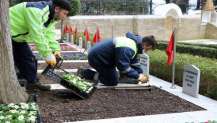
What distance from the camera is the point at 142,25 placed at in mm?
22219

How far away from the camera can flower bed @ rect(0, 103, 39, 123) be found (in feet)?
15.7

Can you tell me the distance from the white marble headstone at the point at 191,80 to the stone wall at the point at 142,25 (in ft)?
42.0

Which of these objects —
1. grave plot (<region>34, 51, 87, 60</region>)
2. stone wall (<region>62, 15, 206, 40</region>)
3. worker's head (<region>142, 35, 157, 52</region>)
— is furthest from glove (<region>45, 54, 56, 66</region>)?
stone wall (<region>62, 15, 206, 40</region>)

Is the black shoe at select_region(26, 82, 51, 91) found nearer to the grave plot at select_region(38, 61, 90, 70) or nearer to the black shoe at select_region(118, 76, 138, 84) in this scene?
the black shoe at select_region(118, 76, 138, 84)

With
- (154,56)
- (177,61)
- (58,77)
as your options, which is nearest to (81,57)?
(154,56)

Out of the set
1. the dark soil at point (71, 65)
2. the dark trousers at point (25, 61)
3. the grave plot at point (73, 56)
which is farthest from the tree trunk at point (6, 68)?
the grave plot at point (73, 56)

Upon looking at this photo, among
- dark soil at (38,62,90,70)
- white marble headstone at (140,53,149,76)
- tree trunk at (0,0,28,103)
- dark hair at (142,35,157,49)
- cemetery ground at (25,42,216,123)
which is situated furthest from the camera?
dark soil at (38,62,90,70)

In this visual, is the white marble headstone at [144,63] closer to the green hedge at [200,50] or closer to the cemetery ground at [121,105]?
the cemetery ground at [121,105]

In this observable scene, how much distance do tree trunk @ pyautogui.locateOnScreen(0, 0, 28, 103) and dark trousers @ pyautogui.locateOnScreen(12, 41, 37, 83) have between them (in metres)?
1.33

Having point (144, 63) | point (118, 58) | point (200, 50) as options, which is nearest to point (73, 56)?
point (200, 50)

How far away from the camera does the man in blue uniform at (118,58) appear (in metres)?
7.10

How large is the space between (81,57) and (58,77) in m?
5.22

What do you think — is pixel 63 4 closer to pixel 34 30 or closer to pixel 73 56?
pixel 34 30

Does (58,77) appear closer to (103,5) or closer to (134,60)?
(134,60)
